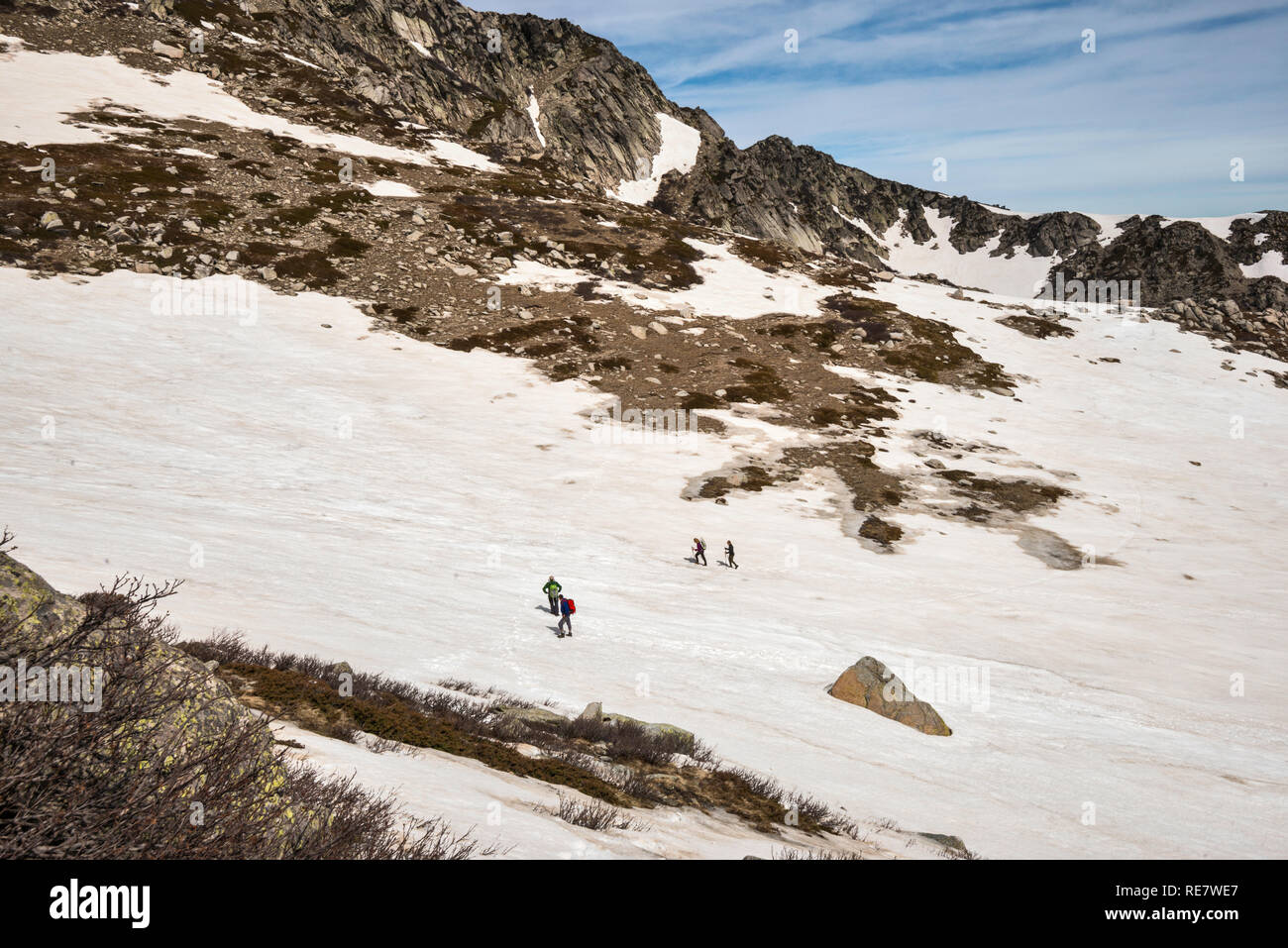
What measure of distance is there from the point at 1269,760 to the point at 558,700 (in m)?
18.6

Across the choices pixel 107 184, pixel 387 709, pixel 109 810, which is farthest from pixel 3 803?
pixel 107 184

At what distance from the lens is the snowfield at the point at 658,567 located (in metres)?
14.8

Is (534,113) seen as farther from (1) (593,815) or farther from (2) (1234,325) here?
(1) (593,815)

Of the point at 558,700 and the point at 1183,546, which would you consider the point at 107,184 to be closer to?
the point at 558,700

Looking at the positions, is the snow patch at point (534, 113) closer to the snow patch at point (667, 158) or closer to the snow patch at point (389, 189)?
the snow patch at point (667, 158)

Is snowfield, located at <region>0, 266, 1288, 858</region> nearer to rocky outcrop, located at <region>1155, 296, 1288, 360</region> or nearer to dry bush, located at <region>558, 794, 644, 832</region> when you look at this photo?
dry bush, located at <region>558, 794, 644, 832</region>

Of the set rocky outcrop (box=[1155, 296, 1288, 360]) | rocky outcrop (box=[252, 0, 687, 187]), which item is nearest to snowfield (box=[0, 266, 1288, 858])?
rocky outcrop (box=[1155, 296, 1288, 360])

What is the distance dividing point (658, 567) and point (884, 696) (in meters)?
11.6

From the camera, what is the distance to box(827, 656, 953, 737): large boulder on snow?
18.0 m

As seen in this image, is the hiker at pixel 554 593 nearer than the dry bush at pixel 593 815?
No

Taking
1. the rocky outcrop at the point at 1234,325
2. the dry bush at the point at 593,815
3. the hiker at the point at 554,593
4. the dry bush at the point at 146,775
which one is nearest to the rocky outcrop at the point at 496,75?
the rocky outcrop at the point at 1234,325

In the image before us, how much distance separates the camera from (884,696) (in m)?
18.5

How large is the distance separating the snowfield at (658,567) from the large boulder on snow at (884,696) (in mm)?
589

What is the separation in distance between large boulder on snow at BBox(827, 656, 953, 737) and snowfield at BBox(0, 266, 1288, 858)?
23.2 inches
